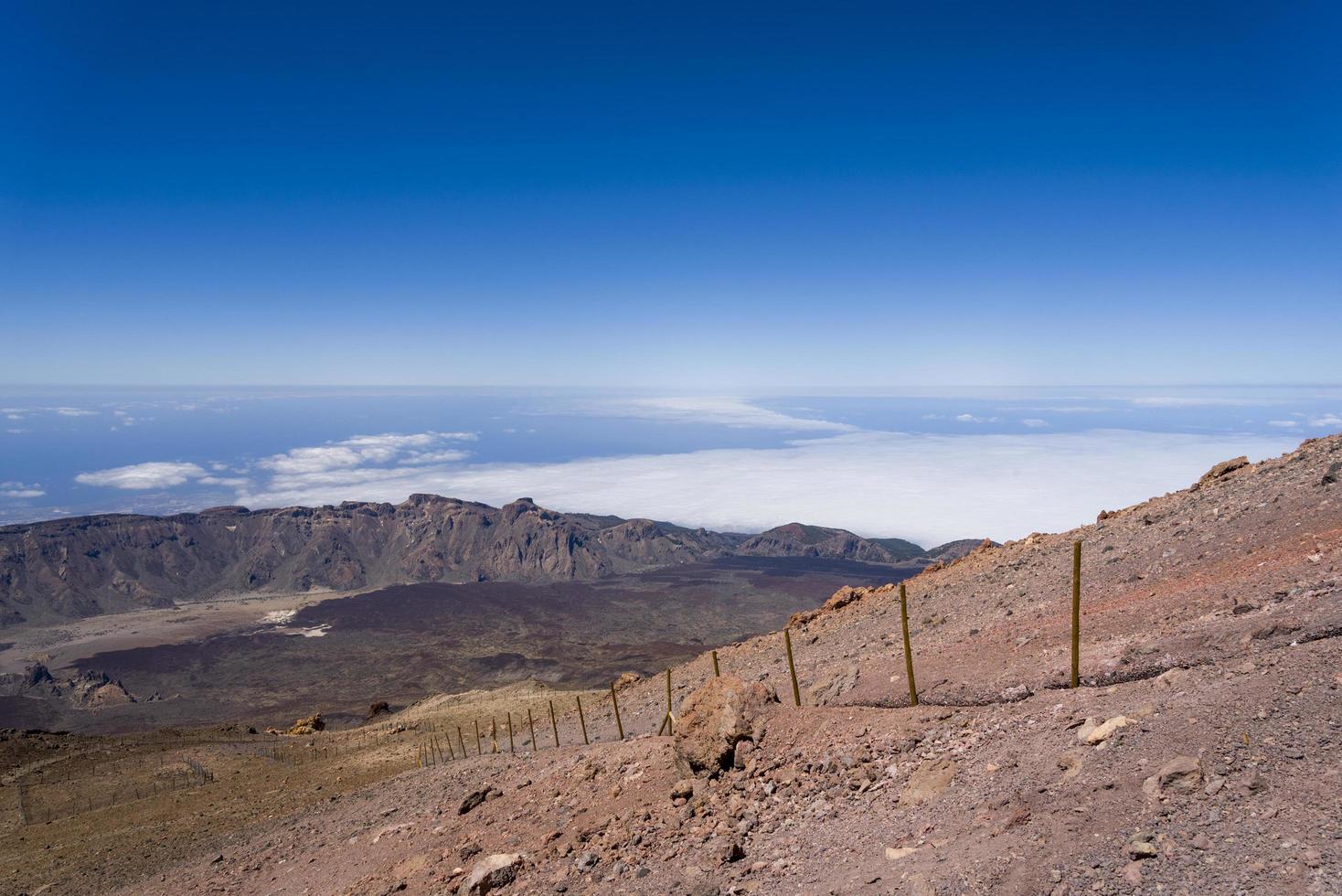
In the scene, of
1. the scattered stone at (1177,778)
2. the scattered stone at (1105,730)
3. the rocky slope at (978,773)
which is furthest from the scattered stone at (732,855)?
the scattered stone at (1177,778)

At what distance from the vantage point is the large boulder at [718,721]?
8.59 m

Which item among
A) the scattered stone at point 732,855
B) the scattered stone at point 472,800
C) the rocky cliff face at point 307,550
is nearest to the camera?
the scattered stone at point 732,855

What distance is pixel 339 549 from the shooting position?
17000 centimetres

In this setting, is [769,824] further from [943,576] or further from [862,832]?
[943,576]

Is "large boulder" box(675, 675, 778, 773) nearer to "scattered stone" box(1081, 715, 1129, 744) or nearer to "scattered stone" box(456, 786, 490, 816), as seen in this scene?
"scattered stone" box(1081, 715, 1129, 744)

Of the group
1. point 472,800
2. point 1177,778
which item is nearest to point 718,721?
point 1177,778

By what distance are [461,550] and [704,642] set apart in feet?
300

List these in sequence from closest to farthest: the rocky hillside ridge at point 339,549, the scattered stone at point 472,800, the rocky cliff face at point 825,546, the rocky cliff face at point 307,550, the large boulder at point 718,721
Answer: the large boulder at point 718,721, the scattered stone at point 472,800, the rocky cliff face at point 307,550, the rocky hillside ridge at point 339,549, the rocky cliff face at point 825,546

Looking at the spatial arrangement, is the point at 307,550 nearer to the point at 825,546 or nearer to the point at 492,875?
the point at 825,546

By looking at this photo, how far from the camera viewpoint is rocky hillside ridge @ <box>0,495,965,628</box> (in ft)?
486

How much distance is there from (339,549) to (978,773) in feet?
608

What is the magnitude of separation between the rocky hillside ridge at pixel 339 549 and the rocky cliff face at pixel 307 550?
28 cm

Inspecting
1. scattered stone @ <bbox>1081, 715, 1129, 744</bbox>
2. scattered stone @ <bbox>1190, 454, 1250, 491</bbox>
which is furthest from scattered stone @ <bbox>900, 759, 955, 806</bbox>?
scattered stone @ <bbox>1190, 454, 1250, 491</bbox>

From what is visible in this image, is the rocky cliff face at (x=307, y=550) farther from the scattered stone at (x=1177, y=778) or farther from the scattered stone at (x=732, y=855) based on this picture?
the scattered stone at (x=1177, y=778)
